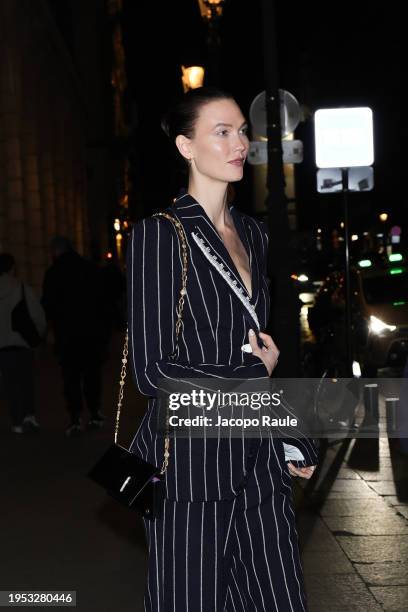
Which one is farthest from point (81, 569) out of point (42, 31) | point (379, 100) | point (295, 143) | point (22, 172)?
point (379, 100)

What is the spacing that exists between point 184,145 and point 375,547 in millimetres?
3774

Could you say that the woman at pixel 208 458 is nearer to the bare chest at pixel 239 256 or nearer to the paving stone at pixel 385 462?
the bare chest at pixel 239 256

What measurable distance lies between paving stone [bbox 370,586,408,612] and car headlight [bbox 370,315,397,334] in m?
10.3

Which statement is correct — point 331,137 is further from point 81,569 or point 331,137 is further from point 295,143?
point 81,569

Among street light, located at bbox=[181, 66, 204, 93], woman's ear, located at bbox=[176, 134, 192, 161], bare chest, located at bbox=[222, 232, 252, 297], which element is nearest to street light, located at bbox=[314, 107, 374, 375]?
bare chest, located at bbox=[222, 232, 252, 297]

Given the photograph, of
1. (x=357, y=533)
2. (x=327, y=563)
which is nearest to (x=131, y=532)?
(x=357, y=533)

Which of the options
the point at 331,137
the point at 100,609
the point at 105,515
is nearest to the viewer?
the point at 100,609

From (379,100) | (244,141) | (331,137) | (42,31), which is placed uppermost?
(379,100)

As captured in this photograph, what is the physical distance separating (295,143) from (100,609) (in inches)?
322

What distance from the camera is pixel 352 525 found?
707 cm

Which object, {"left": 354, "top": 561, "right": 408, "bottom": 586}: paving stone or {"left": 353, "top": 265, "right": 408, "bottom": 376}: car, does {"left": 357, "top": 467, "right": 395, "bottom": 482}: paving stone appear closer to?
{"left": 354, "top": 561, "right": 408, "bottom": 586}: paving stone

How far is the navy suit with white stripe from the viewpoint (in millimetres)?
2934

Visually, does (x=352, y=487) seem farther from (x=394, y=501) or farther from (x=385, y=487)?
(x=394, y=501)

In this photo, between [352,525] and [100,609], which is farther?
[352,525]
